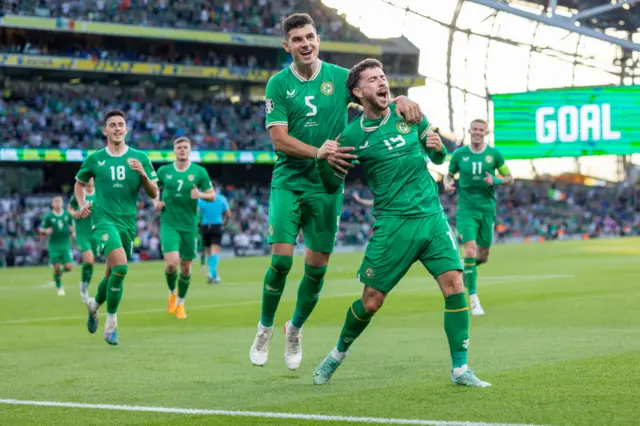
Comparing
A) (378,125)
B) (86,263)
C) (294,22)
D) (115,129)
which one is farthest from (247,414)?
(86,263)

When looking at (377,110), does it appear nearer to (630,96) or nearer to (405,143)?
(405,143)

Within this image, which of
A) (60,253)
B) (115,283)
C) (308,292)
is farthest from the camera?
(60,253)

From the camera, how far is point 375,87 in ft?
26.2

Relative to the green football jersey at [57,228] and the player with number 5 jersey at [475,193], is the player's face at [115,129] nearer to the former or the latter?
the player with number 5 jersey at [475,193]

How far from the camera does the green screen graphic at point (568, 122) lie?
36.2 meters

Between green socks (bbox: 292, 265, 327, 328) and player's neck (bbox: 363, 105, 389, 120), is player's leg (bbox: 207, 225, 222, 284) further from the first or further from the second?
player's neck (bbox: 363, 105, 389, 120)

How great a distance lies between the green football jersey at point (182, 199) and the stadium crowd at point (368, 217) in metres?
20.4

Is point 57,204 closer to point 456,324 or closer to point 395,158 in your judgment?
point 395,158

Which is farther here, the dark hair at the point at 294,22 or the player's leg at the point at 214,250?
the player's leg at the point at 214,250

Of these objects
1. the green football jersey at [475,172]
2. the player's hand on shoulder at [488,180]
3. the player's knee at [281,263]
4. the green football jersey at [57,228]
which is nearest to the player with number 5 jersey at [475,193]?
the green football jersey at [475,172]

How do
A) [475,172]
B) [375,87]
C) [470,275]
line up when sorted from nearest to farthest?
[375,87]
[470,275]
[475,172]

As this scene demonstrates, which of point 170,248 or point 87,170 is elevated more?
point 87,170

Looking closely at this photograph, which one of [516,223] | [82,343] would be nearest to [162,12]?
[516,223]

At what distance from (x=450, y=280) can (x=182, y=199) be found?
29.8 feet
